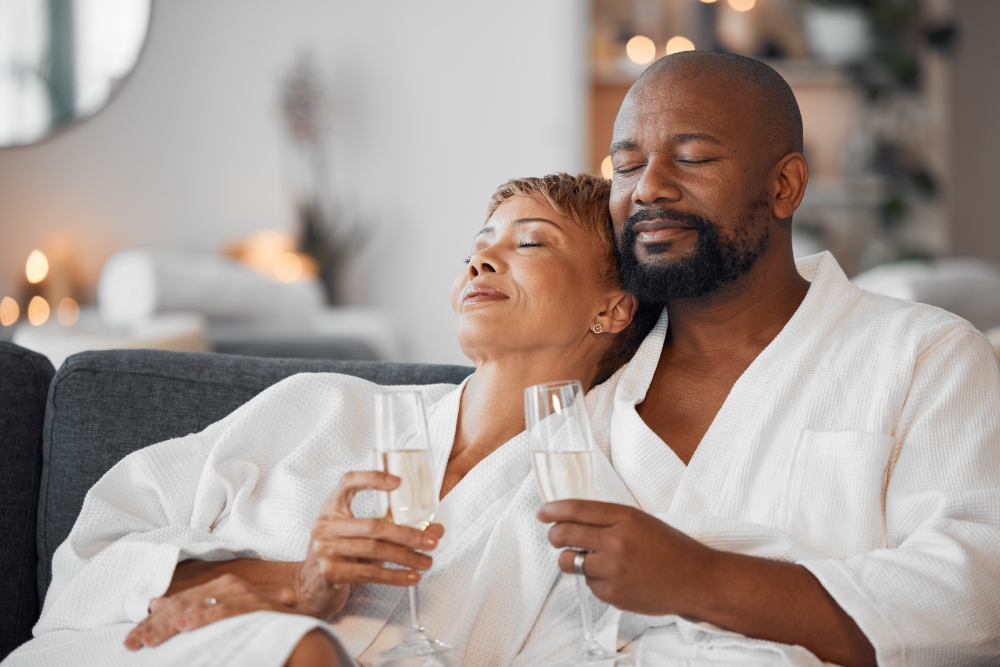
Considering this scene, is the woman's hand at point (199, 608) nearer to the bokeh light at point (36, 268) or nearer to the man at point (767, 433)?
the man at point (767, 433)

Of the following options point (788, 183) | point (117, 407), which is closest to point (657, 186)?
point (788, 183)

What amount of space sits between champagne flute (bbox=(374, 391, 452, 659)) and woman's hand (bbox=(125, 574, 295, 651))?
0.69ft

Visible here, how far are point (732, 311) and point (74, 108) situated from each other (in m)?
4.41

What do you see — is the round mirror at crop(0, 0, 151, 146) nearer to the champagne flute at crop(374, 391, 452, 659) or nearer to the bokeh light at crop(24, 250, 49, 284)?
the bokeh light at crop(24, 250, 49, 284)

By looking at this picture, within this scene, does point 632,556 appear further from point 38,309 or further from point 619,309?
point 38,309

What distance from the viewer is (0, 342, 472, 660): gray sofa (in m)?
1.63

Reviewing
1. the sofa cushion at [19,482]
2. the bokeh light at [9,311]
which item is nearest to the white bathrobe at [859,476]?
the sofa cushion at [19,482]

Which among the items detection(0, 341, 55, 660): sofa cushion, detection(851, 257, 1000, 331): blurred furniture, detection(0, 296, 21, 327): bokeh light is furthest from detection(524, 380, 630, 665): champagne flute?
detection(0, 296, 21, 327): bokeh light

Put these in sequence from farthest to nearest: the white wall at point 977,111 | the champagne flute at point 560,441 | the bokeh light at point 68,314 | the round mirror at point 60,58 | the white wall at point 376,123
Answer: the white wall at point 977,111 → the white wall at point 376,123 → the round mirror at point 60,58 → the bokeh light at point 68,314 → the champagne flute at point 560,441

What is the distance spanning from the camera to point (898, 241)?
5.68 metres

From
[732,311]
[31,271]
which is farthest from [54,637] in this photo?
[31,271]

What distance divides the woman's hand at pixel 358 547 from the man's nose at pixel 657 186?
0.57m

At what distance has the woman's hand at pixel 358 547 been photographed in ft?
3.92

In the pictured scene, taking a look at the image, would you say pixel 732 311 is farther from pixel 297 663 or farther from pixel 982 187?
pixel 982 187
